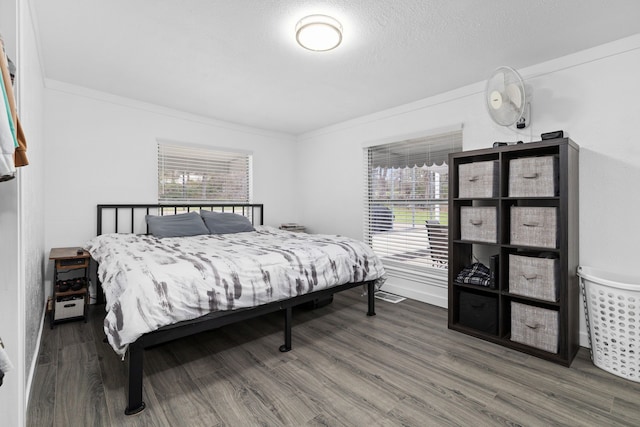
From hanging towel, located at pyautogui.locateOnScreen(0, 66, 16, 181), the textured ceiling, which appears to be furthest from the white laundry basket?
hanging towel, located at pyautogui.locateOnScreen(0, 66, 16, 181)

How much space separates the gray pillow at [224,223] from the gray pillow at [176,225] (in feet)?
0.36

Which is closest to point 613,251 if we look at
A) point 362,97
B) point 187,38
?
point 362,97

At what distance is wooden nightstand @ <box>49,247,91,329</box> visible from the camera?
9.45 feet

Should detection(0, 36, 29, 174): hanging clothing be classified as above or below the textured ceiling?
below

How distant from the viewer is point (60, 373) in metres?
2.07

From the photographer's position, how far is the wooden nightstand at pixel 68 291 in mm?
2879

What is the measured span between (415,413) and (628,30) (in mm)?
2998

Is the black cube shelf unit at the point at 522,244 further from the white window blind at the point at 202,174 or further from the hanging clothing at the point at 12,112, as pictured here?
the white window blind at the point at 202,174

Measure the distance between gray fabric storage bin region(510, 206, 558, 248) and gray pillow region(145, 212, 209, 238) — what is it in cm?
328

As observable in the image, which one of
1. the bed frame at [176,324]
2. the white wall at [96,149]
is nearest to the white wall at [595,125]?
the bed frame at [176,324]

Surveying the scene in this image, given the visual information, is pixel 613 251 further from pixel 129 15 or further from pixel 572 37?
pixel 129 15

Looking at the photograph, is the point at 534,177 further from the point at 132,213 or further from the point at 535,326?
the point at 132,213

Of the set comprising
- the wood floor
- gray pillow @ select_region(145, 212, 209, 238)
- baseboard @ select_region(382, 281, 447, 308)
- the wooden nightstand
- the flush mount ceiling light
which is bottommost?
the wood floor

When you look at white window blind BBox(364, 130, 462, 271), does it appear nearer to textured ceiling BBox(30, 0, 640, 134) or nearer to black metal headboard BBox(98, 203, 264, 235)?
textured ceiling BBox(30, 0, 640, 134)
